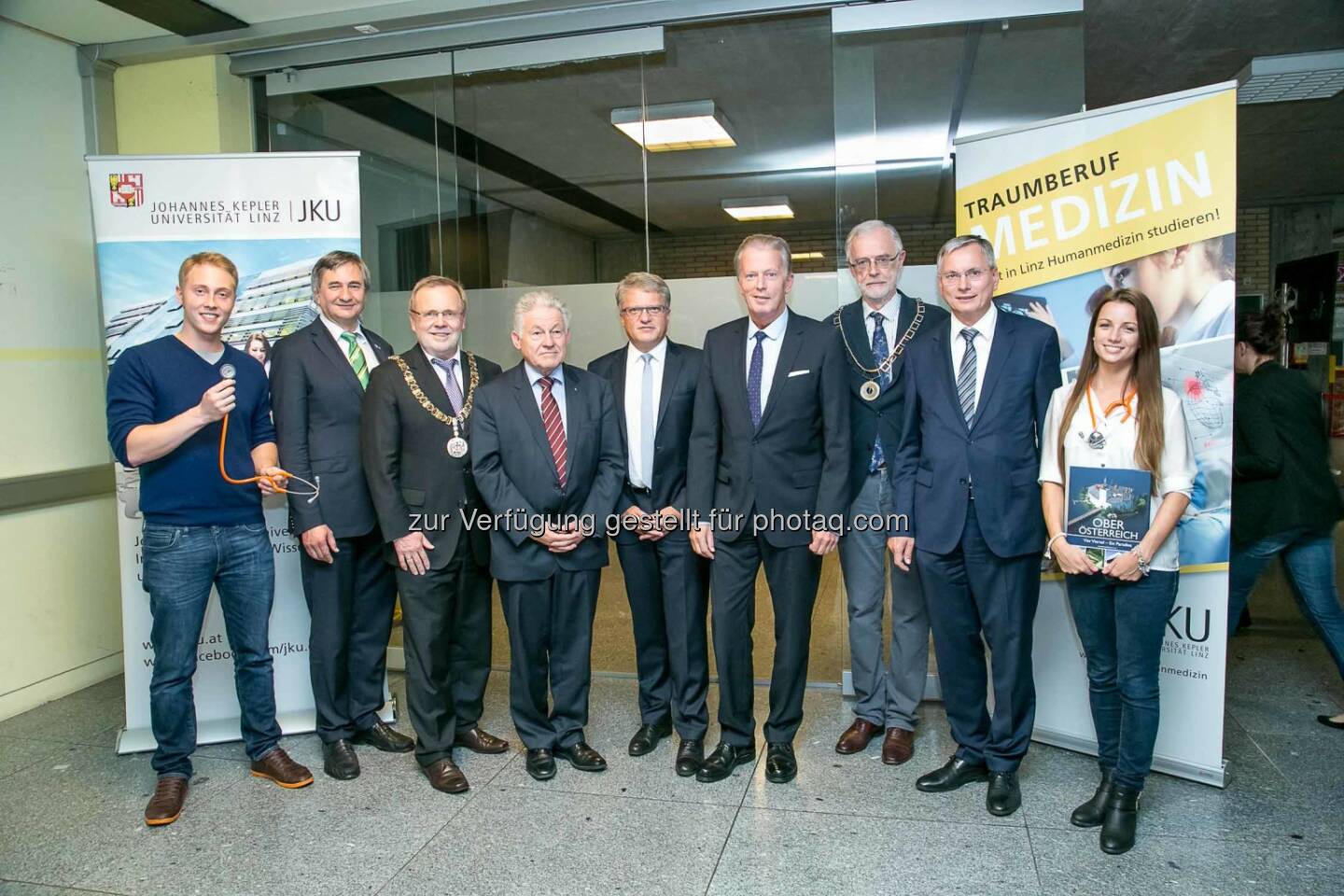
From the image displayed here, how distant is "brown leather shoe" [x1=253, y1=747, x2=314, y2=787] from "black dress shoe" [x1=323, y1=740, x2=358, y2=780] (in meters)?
0.07

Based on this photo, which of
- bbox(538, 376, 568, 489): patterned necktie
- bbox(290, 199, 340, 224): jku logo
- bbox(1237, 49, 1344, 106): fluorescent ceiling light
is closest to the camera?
bbox(538, 376, 568, 489): patterned necktie

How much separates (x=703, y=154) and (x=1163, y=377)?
2.30 metres

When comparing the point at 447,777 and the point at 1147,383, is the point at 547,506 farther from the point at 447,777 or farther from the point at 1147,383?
the point at 1147,383

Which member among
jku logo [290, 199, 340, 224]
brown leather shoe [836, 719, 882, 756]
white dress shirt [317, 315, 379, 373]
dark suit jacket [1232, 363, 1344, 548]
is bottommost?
brown leather shoe [836, 719, 882, 756]

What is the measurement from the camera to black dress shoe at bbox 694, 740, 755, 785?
10.7 feet

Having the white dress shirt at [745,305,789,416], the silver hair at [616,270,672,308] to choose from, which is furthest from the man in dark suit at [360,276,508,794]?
the white dress shirt at [745,305,789,416]

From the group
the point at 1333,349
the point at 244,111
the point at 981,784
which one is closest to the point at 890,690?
the point at 981,784

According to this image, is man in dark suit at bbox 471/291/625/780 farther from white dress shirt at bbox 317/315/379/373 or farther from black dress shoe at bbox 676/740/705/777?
white dress shirt at bbox 317/315/379/373

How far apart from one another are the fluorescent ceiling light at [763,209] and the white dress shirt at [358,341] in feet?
5.86

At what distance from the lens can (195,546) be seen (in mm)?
3152

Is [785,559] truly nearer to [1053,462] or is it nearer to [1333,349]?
[1053,462]

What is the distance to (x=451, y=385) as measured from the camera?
331 centimetres

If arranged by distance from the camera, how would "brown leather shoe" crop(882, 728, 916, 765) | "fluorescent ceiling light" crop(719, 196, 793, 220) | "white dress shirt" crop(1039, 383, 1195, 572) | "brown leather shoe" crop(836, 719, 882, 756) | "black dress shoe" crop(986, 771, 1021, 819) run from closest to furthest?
1. "white dress shirt" crop(1039, 383, 1195, 572)
2. "black dress shoe" crop(986, 771, 1021, 819)
3. "brown leather shoe" crop(882, 728, 916, 765)
4. "brown leather shoe" crop(836, 719, 882, 756)
5. "fluorescent ceiling light" crop(719, 196, 793, 220)

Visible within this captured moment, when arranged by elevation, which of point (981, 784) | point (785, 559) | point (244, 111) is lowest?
point (981, 784)
